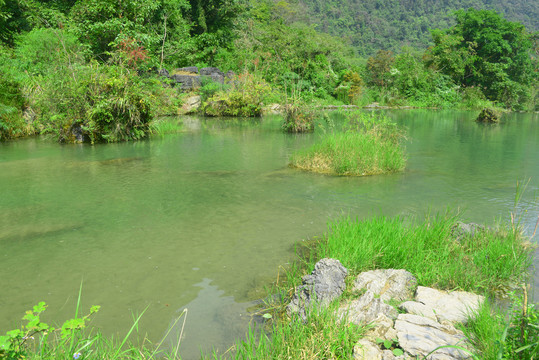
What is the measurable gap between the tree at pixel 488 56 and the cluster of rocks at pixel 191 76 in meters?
22.5

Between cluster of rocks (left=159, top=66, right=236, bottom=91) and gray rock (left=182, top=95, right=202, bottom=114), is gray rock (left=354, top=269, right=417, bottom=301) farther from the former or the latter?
cluster of rocks (left=159, top=66, right=236, bottom=91)

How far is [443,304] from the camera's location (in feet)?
9.38

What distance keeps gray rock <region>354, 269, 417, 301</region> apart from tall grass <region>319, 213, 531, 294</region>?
123 millimetres

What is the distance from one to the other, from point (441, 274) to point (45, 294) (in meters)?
3.38

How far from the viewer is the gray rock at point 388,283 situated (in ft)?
10.2

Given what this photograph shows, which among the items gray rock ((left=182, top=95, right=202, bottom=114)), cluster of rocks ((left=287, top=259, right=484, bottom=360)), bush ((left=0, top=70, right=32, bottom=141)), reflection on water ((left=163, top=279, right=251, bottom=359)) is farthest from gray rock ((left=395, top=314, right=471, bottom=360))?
gray rock ((left=182, top=95, right=202, bottom=114))

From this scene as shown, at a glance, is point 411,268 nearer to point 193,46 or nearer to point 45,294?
point 45,294

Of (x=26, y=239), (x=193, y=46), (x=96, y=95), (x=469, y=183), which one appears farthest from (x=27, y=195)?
(x=193, y=46)

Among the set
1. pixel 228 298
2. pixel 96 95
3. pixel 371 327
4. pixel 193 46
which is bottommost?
pixel 228 298

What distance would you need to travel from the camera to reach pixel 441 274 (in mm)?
3307

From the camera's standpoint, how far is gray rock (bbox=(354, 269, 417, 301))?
3112 mm

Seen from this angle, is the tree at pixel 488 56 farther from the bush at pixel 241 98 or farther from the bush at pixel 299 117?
the bush at pixel 299 117

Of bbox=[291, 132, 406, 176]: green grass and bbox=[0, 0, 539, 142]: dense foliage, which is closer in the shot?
bbox=[291, 132, 406, 176]: green grass

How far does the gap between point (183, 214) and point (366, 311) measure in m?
3.38
